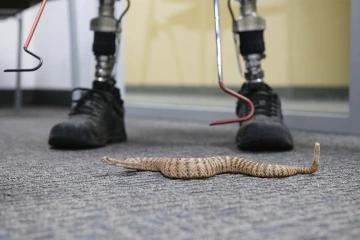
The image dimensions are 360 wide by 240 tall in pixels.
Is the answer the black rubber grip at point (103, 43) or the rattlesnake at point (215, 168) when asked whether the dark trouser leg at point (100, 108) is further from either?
the rattlesnake at point (215, 168)

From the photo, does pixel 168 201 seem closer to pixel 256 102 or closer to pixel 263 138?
pixel 263 138

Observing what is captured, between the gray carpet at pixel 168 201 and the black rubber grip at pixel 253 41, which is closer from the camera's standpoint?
the gray carpet at pixel 168 201

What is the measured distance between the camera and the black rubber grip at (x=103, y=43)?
156 cm

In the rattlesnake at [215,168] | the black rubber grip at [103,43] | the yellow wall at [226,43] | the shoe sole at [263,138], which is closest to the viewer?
the rattlesnake at [215,168]

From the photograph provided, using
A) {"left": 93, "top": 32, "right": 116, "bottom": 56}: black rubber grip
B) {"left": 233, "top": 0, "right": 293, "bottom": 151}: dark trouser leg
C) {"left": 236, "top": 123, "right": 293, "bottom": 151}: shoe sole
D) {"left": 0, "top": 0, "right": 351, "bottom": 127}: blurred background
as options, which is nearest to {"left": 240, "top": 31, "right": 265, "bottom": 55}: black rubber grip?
{"left": 233, "top": 0, "right": 293, "bottom": 151}: dark trouser leg

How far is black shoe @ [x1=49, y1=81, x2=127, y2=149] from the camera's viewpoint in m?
1.35

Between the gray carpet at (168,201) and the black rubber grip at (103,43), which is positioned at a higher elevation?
the black rubber grip at (103,43)

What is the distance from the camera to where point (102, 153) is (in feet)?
4.29

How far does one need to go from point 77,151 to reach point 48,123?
105cm

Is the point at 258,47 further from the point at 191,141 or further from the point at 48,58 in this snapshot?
the point at 48,58

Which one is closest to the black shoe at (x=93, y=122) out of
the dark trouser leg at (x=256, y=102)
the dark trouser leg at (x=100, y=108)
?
the dark trouser leg at (x=100, y=108)

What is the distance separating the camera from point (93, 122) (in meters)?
1.41

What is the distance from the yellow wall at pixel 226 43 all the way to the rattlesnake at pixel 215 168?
1045 millimetres

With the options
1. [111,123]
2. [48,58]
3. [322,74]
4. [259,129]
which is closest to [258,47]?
[259,129]
